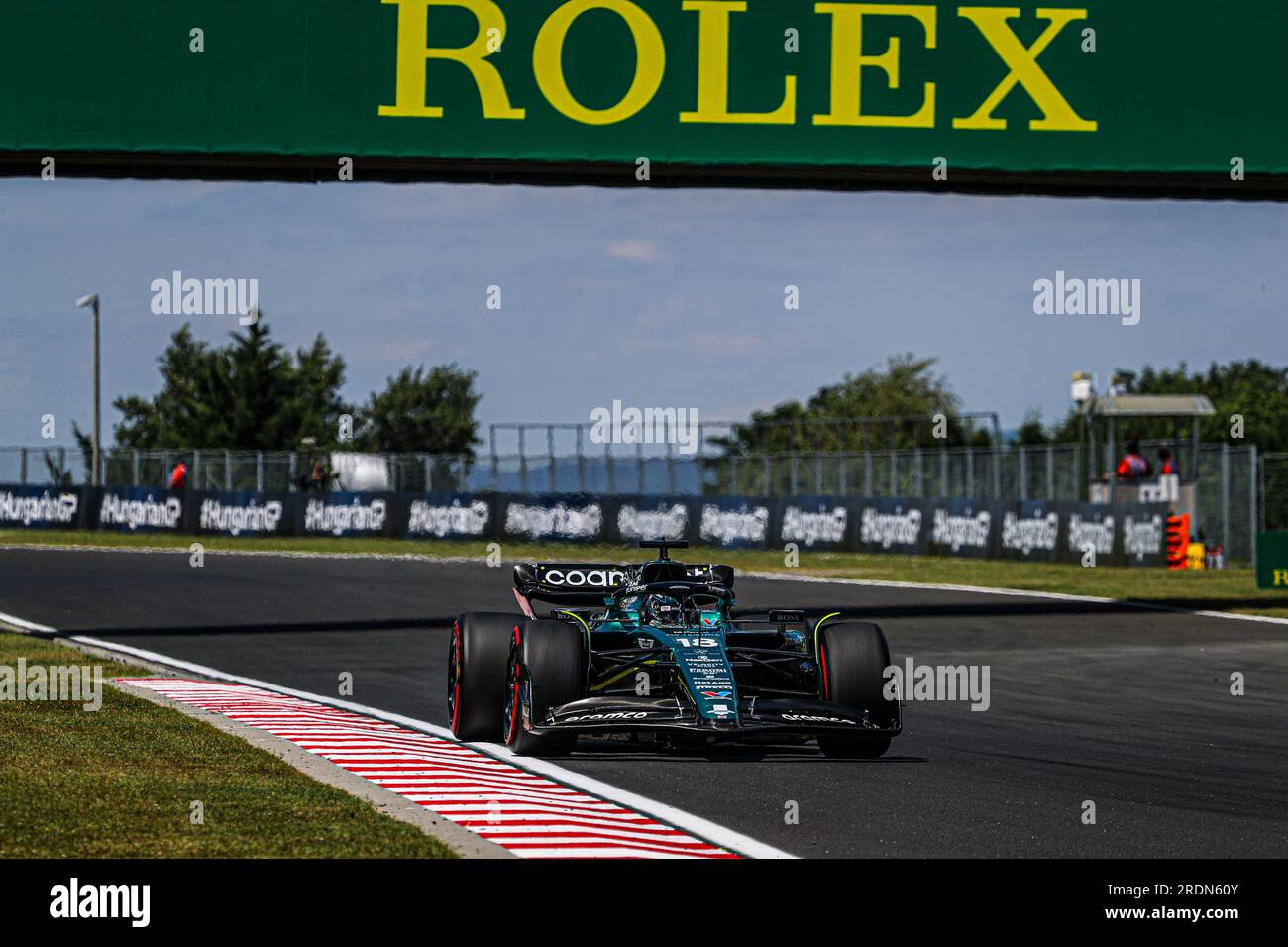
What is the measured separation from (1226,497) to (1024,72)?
14.8 m

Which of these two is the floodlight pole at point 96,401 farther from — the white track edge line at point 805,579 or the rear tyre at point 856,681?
the rear tyre at point 856,681

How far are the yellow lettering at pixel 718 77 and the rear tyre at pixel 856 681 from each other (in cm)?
1009

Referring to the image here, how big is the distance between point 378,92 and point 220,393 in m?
70.8

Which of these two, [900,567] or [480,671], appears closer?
[480,671]

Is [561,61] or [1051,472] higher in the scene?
[561,61]

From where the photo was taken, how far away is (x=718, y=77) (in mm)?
19594

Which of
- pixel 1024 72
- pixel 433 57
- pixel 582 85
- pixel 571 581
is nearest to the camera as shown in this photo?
pixel 571 581

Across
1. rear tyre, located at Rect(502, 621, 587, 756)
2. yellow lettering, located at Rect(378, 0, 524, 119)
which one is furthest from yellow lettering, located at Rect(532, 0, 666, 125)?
rear tyre, located at Rect(502, 621, 587, 756)

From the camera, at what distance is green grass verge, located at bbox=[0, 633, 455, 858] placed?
7.20m

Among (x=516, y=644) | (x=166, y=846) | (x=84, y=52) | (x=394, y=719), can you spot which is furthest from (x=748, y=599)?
(x=166, y=846)

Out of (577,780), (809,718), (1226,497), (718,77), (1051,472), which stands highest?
(718,77)

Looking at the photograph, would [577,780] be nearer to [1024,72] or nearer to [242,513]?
[1024,72]

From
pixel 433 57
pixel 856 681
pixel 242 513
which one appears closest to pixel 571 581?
pixel 856 681

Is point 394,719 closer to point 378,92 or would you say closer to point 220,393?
point 378,92
